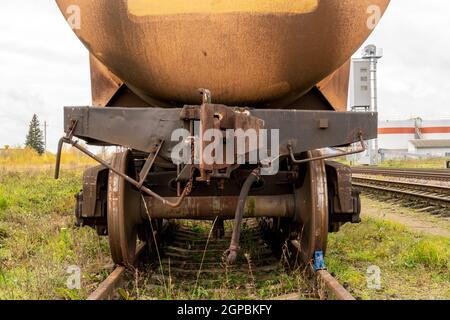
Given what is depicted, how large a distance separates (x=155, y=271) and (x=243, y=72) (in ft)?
7.21

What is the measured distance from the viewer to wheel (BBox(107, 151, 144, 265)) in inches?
155

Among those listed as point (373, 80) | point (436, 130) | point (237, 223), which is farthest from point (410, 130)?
point (237, 223)

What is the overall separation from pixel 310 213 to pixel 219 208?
0.76 meters

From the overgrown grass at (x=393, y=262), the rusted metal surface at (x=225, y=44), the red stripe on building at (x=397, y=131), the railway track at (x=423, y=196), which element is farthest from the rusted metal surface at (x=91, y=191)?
the red stripe on building at (x=397, y=131)

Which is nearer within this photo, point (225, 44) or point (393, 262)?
point (225, 44)

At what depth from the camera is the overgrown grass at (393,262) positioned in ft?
12.9

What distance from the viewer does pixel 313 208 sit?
3.98 m

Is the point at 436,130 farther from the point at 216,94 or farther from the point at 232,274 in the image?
the point at 216,94

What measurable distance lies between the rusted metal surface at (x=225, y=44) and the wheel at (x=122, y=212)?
73 cm

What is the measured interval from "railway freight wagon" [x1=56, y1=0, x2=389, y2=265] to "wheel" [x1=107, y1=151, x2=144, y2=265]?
0.01m
